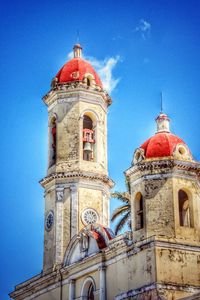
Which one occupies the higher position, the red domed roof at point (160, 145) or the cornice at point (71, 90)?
the cornice at point (71, 90)

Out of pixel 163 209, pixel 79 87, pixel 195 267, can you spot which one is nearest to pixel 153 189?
pixel 163 209

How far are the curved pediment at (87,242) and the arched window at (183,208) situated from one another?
3.16 metres

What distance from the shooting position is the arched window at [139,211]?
88.0ft

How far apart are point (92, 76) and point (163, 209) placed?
11424 mm

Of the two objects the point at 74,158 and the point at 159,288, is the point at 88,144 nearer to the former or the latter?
the point at 74,158

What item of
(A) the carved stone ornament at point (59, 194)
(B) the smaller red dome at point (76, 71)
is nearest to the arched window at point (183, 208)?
(A) the carved stone ornament at point (59, 194)

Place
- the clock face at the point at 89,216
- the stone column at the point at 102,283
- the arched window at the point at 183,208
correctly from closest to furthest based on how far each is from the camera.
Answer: the arched window at the point at 183,208 → the stone column at the point at 102,283 → the clock face at the point at 89,216

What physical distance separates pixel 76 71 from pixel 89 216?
754 cm

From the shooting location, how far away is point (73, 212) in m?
32.8

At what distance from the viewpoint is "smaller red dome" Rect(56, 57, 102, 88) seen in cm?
3516

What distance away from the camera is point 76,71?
1393 inches

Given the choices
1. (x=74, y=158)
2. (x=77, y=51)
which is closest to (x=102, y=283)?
(x=74, y=158)

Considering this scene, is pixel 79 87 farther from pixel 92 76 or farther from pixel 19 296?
pixel 19 296

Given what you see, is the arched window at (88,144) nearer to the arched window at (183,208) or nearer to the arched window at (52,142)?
the arched window at (52,142)
